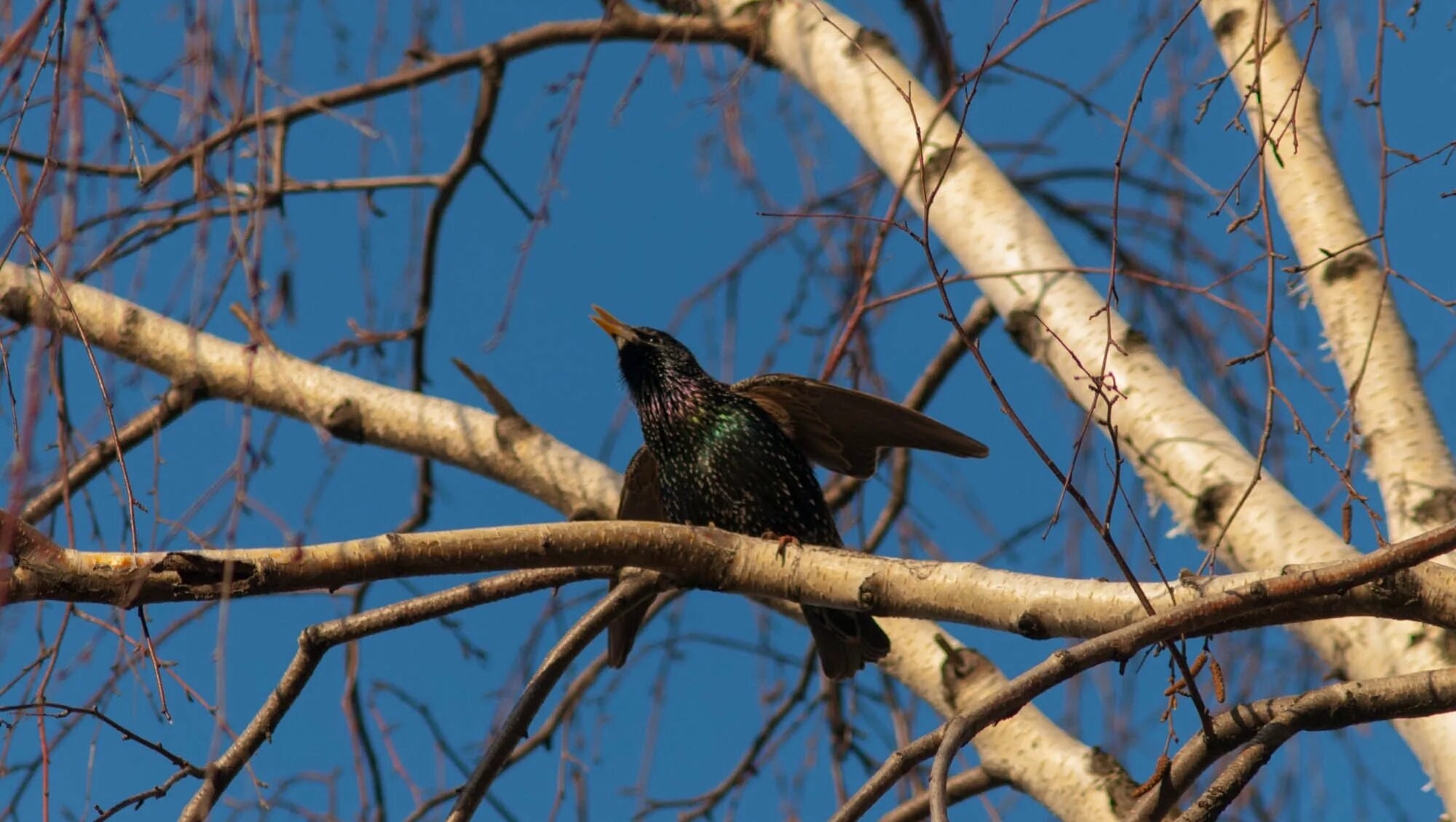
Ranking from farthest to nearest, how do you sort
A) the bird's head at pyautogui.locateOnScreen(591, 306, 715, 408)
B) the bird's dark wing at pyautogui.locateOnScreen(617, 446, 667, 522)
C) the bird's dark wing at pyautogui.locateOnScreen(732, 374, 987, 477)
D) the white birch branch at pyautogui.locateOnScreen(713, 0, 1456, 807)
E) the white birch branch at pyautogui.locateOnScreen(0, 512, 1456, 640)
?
1. the bird's head at pyautogui.locateOnScreen(591, 306, 715, 408)
2. the bird's dark wing at pyautogui.locateOnScreen(617, 446, 667, 522)
3. the bird's dark wing at pyautogui.locateOnScreen(732, 374, 987, 477)
4. the white birch branch at pyautogui.locateOnScreen(713, 0, 1456, 807)
5. the white birch branch at pyautogui.locateOnScreen(0, 512, 1456, 640)

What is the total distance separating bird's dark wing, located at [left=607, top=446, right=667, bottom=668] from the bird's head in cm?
20

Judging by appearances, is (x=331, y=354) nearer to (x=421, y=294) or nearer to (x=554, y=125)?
(x=421, y=294)

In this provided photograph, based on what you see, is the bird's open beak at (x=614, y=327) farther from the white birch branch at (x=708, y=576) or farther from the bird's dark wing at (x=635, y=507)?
the white birch branch at (x=708, y=576)

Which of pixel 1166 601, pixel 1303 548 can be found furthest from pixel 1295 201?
pixel 1166 601

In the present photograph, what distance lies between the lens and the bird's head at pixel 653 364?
3887mm

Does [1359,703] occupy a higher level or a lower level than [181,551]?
lower

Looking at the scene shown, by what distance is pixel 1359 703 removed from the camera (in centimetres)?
192

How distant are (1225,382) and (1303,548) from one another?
3.07 feet

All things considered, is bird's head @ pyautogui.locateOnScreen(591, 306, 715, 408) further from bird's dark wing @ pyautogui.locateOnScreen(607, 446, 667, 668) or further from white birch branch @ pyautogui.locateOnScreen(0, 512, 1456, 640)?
white birch branch @ pyautogui.locateOnScreen(0, 512, 1456, 640)

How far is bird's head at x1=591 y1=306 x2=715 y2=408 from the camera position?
3.89 meters

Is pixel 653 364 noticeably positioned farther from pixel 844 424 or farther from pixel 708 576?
pixel 708 576

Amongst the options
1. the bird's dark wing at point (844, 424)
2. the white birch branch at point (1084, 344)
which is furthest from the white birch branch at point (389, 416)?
the white birch branch at point (1084, 344)

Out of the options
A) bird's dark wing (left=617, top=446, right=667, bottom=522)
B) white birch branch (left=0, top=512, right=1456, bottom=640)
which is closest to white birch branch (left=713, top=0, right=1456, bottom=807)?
white birch branch (left=0, top=512, right=1456, bottom=640)

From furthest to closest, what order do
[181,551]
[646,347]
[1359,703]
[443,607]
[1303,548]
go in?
[646,347]
[1303,548]
[443,607]
[1359,703]
[181,551]
